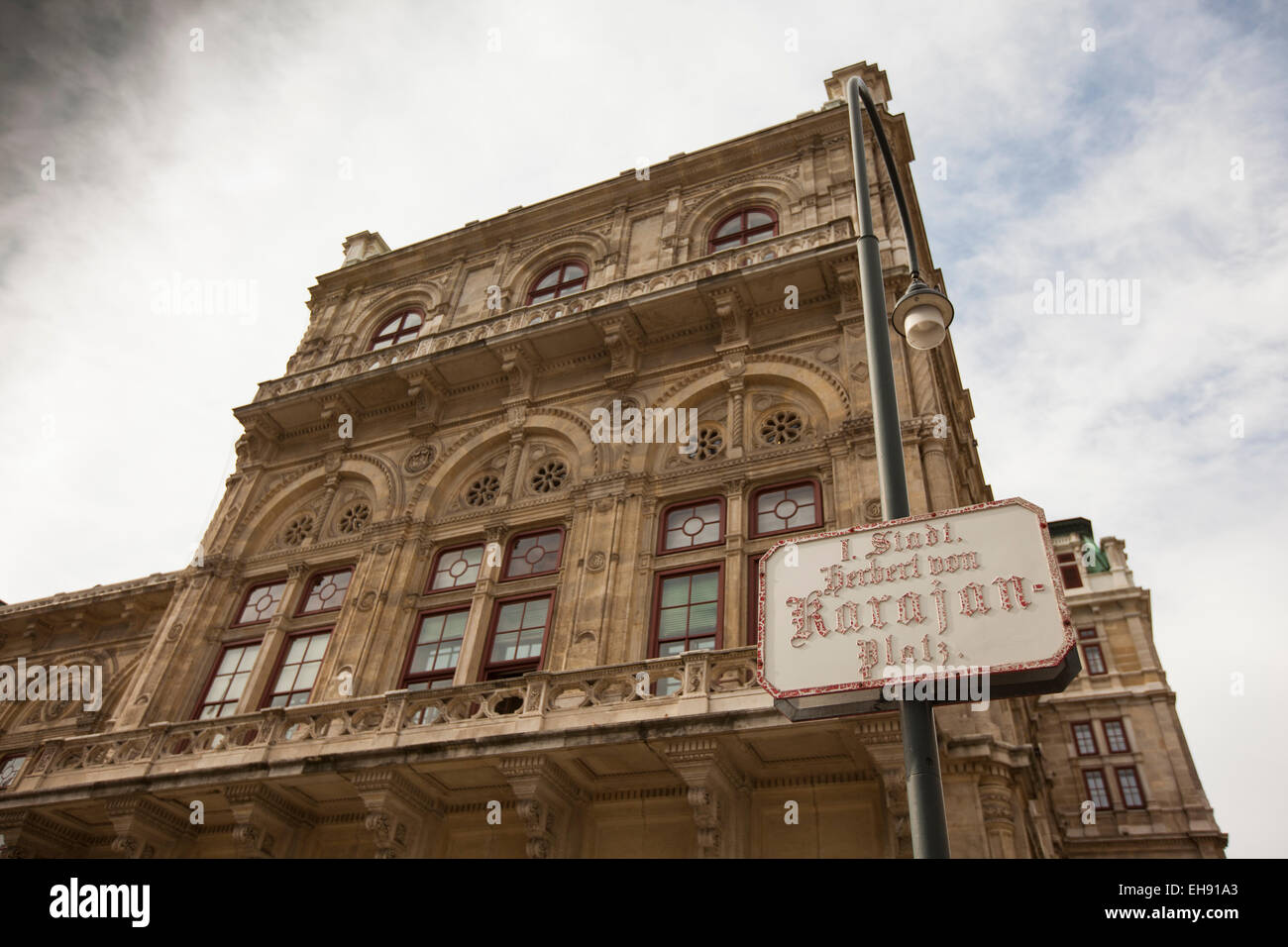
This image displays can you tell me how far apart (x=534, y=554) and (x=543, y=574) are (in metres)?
0.74

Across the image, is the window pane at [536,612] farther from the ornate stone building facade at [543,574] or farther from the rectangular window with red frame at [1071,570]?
the rectangular window with red frame at [1071,570]

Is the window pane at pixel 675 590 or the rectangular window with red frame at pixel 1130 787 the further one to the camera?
the rectangular window with red frame at pixel 1130 787

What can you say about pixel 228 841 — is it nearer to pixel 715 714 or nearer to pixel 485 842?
pixel 485 842

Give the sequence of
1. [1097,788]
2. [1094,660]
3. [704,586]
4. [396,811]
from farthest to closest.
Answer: [1094,660]
[1097,788]
[704,586]
[396,811]

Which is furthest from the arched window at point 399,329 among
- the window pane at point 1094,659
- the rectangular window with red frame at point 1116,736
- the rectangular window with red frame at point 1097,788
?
the rectangular window with red frame at point 1116,736

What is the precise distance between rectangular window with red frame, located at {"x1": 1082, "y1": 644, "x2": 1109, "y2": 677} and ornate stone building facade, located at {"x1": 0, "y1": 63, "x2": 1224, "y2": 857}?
672 inches

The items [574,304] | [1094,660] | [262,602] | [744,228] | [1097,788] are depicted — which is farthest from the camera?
[1094,660]

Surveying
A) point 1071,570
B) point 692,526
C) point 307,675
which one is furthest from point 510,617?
point 1071,570

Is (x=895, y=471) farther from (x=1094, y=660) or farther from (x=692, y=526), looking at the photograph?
(x=1094, y=660)

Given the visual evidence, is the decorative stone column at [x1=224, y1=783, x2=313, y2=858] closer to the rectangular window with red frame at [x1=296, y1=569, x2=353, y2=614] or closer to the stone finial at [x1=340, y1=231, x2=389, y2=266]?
the rectangular window with red frame at [x1=296, y1=569, x2=353, y2=614]

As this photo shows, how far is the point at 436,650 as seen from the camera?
16.8 metres

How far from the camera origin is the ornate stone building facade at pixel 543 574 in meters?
12.5

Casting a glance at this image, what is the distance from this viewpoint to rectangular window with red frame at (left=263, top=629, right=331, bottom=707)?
17.3 m

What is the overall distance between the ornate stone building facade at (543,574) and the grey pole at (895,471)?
477 centimetres
